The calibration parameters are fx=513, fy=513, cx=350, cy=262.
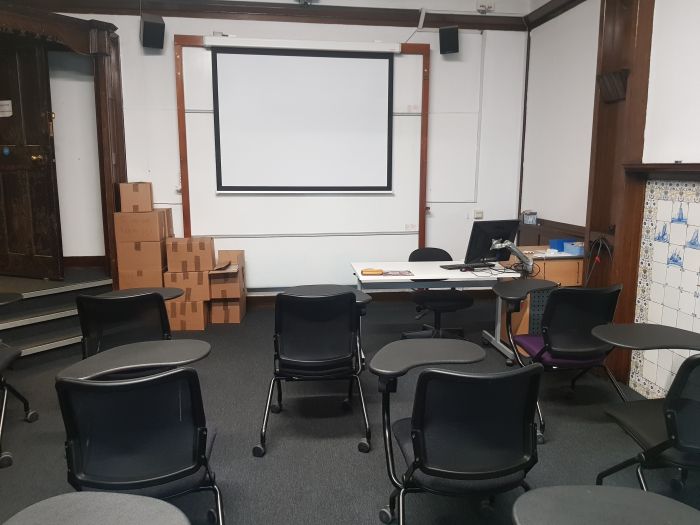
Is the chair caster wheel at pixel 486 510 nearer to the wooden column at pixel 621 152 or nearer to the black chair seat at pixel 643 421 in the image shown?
the black chair seat at pixel 643 421

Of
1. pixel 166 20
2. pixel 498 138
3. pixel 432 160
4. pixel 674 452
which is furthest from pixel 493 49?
pixel 674 452

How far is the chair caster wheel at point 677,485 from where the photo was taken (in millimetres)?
2387

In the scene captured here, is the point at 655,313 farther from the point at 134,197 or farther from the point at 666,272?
the point at 134,197

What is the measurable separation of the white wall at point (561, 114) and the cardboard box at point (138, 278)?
3.91 meters

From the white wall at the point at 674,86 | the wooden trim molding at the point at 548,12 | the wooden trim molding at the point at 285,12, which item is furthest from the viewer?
the wooden trim molding at the point at 285,12

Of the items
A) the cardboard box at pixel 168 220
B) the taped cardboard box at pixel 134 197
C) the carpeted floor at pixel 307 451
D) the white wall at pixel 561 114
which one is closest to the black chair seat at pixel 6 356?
the carpeted floor at pixel 307 451

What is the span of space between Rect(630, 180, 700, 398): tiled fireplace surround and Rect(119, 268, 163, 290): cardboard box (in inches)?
160

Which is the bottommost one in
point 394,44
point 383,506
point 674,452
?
point 383,506

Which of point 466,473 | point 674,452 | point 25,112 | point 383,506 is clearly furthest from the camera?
point 25,112

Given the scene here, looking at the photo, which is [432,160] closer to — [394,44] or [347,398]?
[394,44]

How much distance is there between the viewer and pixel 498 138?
5.68 meters

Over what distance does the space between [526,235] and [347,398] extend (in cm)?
318

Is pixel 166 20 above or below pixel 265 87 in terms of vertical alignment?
above

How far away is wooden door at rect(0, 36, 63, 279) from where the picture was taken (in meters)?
4.68
